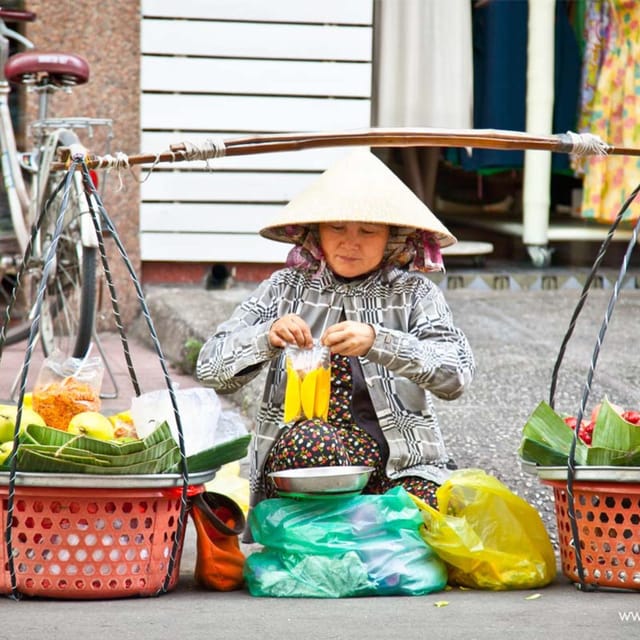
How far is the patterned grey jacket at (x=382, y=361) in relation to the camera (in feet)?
9.79

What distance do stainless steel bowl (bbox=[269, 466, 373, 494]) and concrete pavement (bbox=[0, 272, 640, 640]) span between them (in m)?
0.25

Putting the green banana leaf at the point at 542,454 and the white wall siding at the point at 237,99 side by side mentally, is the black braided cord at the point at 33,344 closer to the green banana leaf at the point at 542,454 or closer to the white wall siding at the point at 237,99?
the green banana leaf at the point at 542,454

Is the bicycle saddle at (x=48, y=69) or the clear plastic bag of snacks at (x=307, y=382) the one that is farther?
the bicycle saddle at (x=48, y=69)

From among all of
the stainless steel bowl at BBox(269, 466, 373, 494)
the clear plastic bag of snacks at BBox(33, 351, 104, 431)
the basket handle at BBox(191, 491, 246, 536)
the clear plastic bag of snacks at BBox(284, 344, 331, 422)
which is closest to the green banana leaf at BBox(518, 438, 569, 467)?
the stainless steel bowl at BBox(269, 466, 373, 494)

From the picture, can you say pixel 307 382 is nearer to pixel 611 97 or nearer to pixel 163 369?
pixel 163 369

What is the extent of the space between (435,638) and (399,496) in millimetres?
492

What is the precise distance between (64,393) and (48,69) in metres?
2.18

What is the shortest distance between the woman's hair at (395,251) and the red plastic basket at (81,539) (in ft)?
2.58

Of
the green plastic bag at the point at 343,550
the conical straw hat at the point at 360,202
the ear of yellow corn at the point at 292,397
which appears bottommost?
the green plastic bag at the point at 343,550

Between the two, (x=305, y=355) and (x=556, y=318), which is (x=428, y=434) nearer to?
(x=305, y=355)

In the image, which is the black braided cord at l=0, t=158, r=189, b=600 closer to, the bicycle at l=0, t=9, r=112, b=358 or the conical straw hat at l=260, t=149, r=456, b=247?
the conical straw hat at l=260, t=149, r=456, b=247

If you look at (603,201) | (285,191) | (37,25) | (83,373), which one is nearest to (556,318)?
(603,201)

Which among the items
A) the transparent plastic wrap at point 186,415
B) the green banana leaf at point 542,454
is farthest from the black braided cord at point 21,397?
the green banana leaf at point 542,454

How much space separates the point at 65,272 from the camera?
5.02 meters
